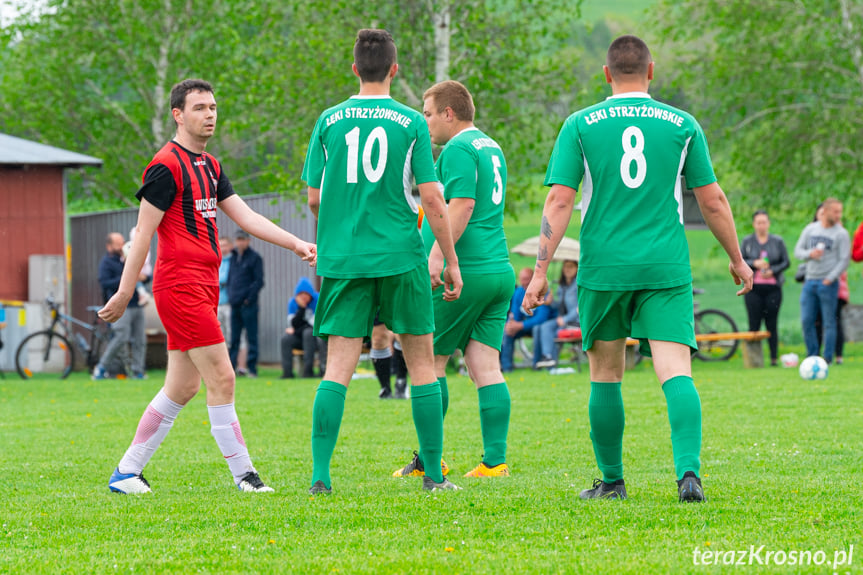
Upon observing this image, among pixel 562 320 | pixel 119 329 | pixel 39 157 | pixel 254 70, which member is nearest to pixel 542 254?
pixel 562 320

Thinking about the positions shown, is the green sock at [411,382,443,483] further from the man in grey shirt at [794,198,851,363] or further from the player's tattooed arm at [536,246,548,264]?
the man in grey shirt at [794,198,851,363]

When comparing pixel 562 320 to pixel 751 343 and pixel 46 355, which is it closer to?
pixel 751 343

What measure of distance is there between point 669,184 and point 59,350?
15.8 meters

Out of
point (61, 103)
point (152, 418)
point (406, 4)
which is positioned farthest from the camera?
point (61, 103)

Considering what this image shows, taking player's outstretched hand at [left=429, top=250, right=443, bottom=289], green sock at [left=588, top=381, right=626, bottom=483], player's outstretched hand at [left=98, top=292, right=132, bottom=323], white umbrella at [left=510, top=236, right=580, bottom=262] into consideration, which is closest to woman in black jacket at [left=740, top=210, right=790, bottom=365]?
white umbrella at [left=510, top=236, right=580, bottom=262]

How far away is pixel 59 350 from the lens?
19250 millimetres

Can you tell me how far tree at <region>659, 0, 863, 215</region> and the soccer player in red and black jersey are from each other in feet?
63.1

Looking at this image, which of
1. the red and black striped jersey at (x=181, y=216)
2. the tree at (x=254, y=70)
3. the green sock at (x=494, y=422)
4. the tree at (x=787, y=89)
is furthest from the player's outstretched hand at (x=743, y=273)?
the tree at (x=787, y=89)

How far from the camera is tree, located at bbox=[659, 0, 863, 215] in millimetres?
23375

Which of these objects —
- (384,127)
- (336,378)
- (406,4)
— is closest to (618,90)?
(384,127)

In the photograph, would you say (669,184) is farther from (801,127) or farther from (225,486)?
(801,127)

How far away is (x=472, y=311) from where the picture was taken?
668 cm

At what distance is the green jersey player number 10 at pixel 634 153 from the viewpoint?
5.27 meters

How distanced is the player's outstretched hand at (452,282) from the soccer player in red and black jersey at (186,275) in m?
0.72
